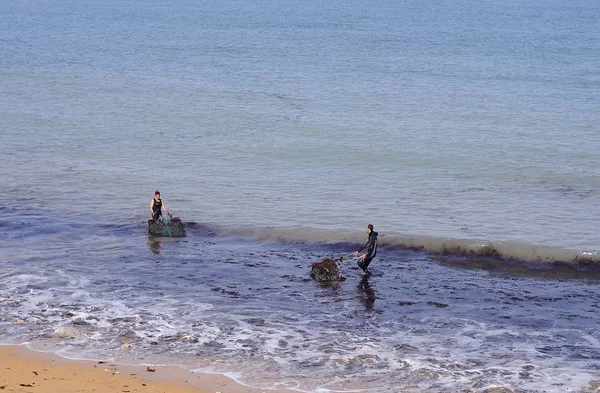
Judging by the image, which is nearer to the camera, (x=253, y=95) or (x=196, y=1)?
(x=253, y=95)

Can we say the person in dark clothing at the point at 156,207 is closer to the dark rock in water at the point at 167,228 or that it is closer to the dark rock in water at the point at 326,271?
the dark rock in water at the point at 167,228

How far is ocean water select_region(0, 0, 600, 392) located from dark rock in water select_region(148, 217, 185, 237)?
32 cm

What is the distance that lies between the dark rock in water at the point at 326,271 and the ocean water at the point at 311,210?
272 millimetres

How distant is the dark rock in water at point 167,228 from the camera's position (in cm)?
2353

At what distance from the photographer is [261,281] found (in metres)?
19.9

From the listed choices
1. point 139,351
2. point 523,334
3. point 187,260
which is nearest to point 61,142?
point 187,260

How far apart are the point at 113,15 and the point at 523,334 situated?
92.1 m

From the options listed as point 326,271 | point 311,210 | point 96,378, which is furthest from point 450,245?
point 96,378

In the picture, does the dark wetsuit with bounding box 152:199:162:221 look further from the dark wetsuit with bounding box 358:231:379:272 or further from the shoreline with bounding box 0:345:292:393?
the shoreline with bounding box 0:345:292:393

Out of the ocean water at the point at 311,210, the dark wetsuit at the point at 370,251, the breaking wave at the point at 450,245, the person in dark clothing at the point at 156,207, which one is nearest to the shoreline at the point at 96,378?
the ocean water at the point at 311,210

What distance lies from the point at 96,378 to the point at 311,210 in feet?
44.5

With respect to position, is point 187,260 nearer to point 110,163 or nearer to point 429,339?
point 429,339

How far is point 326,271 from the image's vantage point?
19656mm

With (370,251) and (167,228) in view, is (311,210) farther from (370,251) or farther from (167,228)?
(370,251)
